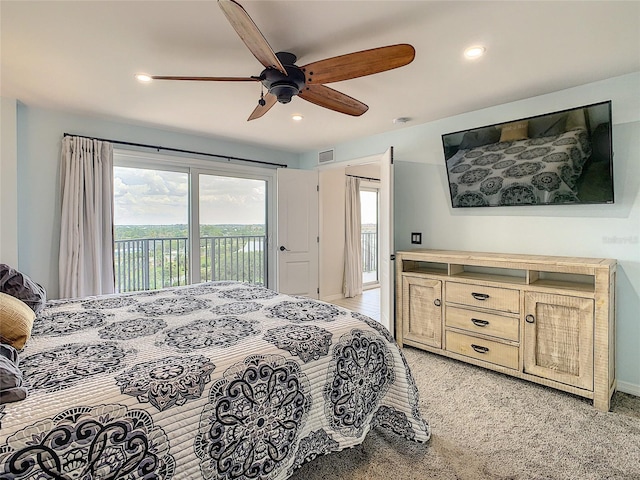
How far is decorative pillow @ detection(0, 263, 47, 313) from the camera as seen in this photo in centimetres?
193

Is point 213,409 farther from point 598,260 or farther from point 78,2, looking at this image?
point 598,260

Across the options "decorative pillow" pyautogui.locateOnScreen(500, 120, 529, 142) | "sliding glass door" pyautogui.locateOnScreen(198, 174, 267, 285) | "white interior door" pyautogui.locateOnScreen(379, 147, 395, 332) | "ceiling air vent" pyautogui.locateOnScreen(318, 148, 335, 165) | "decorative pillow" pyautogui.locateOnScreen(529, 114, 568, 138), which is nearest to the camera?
"decorative pillow" pyautogui.locateOnScreen(529, 114, 568, 138)

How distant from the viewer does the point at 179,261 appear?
4539mm

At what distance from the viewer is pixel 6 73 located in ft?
7.87

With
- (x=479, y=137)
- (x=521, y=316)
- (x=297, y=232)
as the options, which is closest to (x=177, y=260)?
(x=297, y=232)

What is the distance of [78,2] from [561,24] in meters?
2.56

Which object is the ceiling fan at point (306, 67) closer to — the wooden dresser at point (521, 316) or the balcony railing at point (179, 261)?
the wooden dresser at point (521, 316)

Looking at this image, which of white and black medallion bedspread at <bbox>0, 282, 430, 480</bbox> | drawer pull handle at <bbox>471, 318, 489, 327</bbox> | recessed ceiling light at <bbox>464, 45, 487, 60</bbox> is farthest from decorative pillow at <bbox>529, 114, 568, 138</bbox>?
white and black medallion bedspread at <bbox>0, 282, 430, 480</bbox>

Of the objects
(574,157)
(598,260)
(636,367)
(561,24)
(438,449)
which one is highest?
(561,24)

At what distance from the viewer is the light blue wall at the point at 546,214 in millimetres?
2466

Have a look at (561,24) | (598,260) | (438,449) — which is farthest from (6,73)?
(598,260)

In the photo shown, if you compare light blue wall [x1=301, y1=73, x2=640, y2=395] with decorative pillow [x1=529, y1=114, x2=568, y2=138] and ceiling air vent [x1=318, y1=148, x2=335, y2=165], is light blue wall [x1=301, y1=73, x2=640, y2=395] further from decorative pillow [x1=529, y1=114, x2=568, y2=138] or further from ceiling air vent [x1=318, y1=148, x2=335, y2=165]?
ceiling air vent [x1=318, y1=148, x2=335, y2=165]

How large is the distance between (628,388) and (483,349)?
1.01 m

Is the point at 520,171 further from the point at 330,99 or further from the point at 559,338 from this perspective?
the point at 330,99
